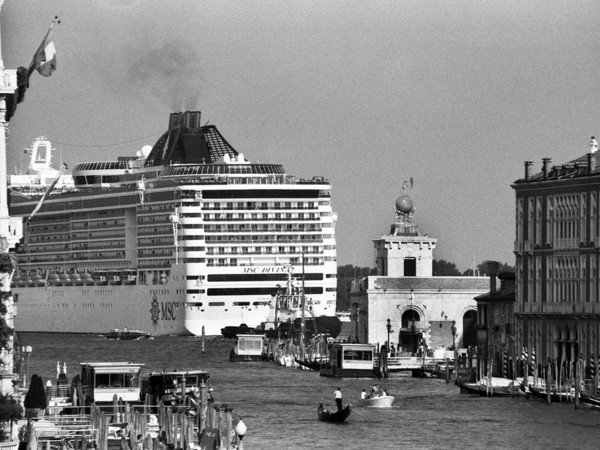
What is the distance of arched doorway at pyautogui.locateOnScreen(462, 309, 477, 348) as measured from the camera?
4496 inches

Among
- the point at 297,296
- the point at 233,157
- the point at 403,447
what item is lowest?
the point at 403,447

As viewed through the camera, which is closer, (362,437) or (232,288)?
(362,437)

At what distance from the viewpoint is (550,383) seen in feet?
236

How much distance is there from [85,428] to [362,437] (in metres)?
15.7

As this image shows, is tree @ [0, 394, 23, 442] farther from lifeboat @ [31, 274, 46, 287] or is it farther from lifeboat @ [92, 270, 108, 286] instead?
lifeboat @ [31, 274, 46, 287]

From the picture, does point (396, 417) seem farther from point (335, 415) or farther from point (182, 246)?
point (182, 246)

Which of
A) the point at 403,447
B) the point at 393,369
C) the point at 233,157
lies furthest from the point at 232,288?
the point at 403,447

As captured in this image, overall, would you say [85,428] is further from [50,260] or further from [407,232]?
[50,260]

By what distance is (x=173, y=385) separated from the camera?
217 ft

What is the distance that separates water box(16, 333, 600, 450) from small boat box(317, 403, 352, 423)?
1.36 feet

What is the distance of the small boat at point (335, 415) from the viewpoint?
221 ft

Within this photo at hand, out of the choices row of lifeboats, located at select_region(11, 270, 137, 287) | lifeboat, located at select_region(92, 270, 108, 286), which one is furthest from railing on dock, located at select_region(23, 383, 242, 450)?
lifeboat, located at select_region(92, 270, 108, 286)

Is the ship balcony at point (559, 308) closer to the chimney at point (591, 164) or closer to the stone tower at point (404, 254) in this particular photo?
the chimney at point (591, 164)

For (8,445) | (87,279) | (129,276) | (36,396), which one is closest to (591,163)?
(36,396)
